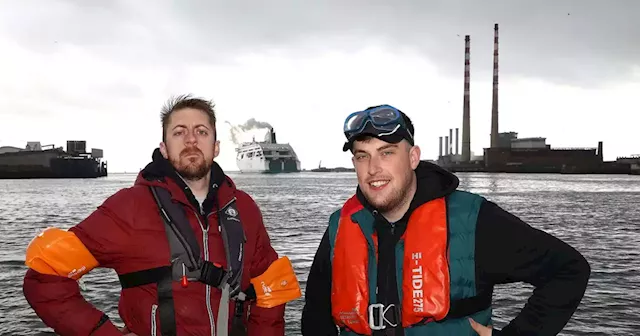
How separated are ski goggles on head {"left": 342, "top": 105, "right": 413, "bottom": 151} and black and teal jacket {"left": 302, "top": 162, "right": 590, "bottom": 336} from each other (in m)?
0.41

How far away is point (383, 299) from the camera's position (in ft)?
12.5

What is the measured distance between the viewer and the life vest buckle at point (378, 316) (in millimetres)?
3766

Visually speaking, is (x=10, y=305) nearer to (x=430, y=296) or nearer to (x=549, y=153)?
(x=430, y=296)

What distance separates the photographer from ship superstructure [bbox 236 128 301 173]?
173 m

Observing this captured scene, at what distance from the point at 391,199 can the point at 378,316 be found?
0.88m

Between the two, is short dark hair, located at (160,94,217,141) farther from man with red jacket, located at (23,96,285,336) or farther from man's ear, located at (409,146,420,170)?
man's ear, located at (409,146,420,170)

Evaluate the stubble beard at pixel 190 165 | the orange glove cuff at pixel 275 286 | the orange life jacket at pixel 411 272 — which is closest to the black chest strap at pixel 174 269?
the stubble beard at pixel 190 165

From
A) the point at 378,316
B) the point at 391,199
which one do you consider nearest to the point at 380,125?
the point at 391,199

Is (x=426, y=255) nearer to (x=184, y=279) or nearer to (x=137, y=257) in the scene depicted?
(x=184, y=279)

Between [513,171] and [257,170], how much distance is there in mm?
85036

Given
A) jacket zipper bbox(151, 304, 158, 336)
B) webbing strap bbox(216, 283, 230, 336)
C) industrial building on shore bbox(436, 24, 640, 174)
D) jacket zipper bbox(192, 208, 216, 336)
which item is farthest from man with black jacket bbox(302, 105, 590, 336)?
industrial building on shore bbox(436, 24, 640, 174)

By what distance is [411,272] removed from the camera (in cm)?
377

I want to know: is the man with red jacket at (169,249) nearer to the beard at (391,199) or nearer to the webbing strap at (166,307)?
the webbing strap at (166,307)

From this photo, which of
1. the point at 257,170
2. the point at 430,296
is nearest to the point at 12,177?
the point at 257,170
